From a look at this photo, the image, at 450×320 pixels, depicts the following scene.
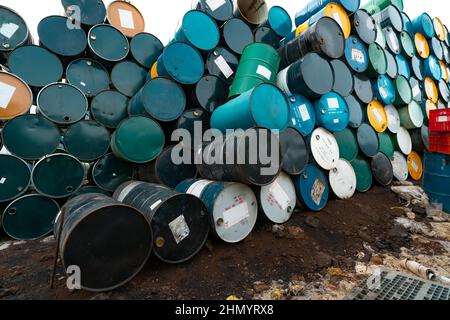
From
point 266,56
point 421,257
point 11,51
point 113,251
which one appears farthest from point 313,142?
point 11,51

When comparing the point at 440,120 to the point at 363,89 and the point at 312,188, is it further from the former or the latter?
the point at 312,188

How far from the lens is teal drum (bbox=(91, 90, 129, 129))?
325cm

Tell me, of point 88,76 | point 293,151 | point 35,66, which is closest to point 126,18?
point 88,76

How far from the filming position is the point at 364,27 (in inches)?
155

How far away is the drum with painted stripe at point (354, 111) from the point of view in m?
3.51

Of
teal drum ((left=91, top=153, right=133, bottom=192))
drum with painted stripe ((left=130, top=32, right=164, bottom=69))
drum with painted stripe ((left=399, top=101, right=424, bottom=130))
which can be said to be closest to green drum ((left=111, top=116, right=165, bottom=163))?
teal drum ((left=91, top=153, right=133, bottom=192))

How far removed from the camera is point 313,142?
9.91 feet

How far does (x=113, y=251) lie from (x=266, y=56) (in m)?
2.93

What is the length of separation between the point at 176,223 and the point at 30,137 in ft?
7.20

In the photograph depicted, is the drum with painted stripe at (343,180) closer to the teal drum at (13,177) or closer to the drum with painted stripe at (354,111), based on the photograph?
the drum with painted stripe at (354,111)

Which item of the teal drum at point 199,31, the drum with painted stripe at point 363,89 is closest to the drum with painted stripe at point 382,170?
the drum with painted stripe at point 363,89

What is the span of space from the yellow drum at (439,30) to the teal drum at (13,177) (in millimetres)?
8513

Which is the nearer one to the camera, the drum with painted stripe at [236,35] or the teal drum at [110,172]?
the teal drum at [110,172]
